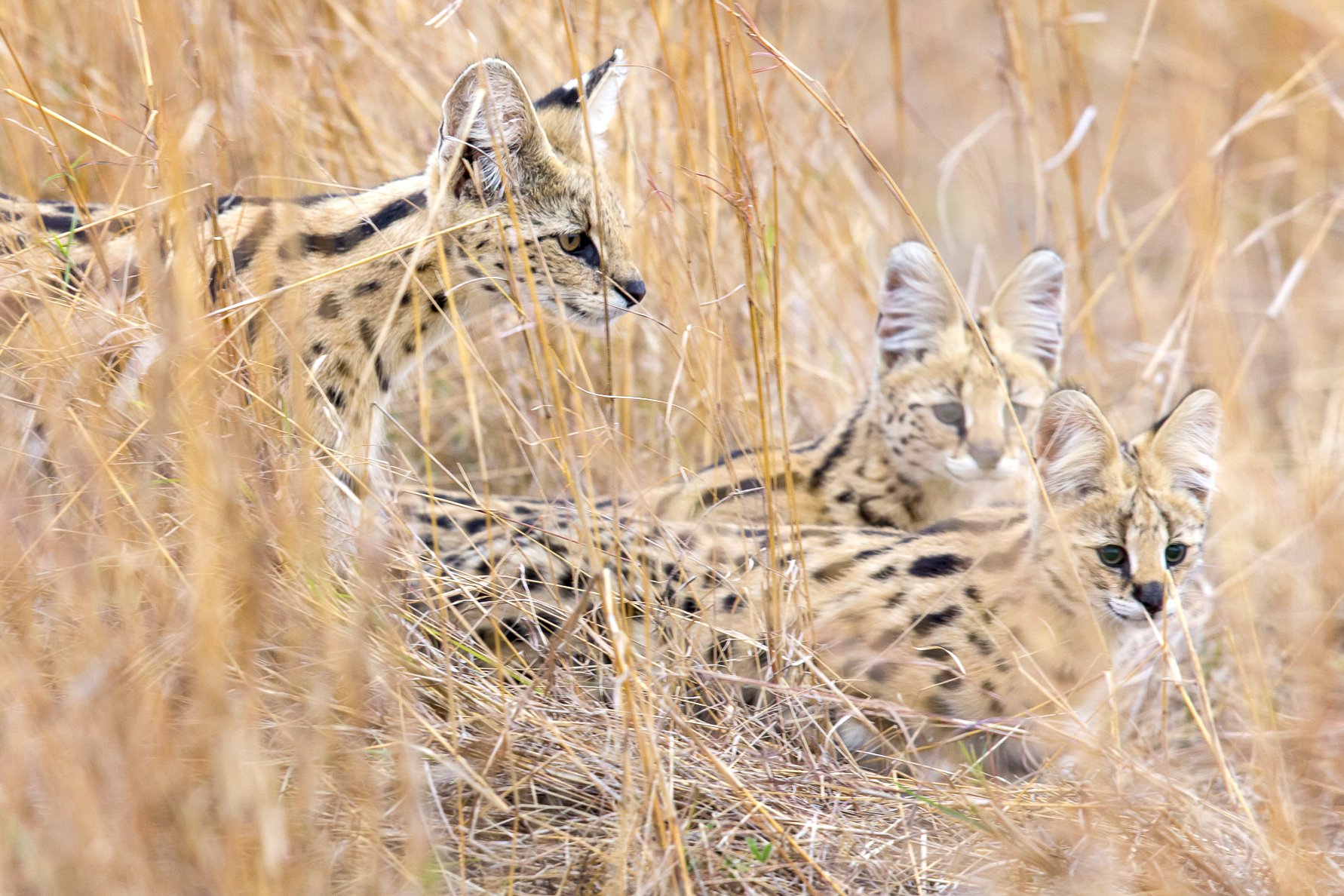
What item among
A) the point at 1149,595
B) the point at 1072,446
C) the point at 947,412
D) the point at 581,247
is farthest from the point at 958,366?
the point at 581,247

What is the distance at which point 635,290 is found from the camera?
314 centimetres

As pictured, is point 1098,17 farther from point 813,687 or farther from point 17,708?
point 17,708

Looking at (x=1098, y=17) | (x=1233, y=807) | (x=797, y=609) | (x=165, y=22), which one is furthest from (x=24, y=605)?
(x=1098, y=17)

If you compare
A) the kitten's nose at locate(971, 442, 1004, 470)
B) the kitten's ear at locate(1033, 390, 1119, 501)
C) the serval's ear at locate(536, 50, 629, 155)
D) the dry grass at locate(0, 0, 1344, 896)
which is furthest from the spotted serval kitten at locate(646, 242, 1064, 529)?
the serval's ear at locate(536, 50, 629, 155)

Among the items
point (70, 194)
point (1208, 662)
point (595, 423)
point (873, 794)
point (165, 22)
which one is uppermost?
point (165, 22)

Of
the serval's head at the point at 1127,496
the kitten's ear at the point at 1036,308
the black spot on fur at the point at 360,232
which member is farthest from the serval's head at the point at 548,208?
the kitten's ear at the point at 1036,308

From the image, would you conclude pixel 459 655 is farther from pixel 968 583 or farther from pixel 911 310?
pixel 911 310

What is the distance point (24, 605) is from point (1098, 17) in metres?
3.73

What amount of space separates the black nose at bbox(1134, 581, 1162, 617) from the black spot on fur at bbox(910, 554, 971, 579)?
0.42 meters

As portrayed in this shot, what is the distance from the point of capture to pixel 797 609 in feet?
9.23

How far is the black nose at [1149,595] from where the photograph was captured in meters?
2.86

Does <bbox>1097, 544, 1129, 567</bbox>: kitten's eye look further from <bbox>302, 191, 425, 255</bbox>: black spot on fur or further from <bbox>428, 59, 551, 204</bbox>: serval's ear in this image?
<bbox>302, 191, 425, 255</bbox>: black spot on fur

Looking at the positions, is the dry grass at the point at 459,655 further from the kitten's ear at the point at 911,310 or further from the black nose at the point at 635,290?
the kitten's ear at the point at 911,310

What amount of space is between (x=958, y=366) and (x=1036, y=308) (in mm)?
389
